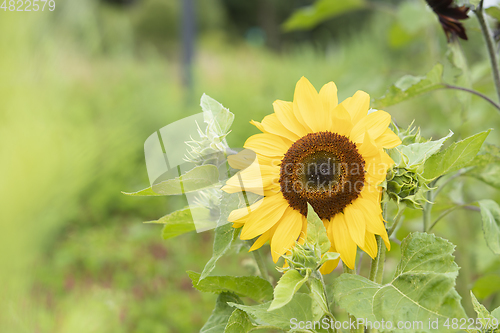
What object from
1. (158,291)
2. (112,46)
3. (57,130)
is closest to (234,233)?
(158,291)

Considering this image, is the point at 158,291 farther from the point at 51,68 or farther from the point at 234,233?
the point at 234,233

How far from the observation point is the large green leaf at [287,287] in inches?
6.5

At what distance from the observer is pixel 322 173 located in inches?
8.8

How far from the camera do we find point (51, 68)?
1.40 metres

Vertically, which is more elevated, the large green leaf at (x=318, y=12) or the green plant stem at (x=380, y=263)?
the large green leaf at (x=318, y=12)

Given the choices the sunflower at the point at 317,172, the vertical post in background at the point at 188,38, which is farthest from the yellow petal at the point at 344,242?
the vertical post in background at the point at 188,38

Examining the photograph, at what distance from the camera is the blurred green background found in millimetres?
752

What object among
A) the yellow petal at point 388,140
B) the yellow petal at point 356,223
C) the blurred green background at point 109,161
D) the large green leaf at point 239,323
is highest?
the yellow petal at point 388,140

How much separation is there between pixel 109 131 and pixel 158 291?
0.86m

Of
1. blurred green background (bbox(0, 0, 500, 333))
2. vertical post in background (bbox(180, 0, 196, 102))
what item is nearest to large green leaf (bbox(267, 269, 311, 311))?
blurred green background (bbox(0, 0, 500, 333))

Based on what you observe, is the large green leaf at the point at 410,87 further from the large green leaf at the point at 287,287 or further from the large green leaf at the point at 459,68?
the large green leaf at the point at 287,287

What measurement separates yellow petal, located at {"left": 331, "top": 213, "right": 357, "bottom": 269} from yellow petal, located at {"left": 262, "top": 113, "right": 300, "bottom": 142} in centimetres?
5

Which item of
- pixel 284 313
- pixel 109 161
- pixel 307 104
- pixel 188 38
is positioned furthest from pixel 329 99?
pixel 188 38

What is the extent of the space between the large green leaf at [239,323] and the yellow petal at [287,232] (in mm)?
41
